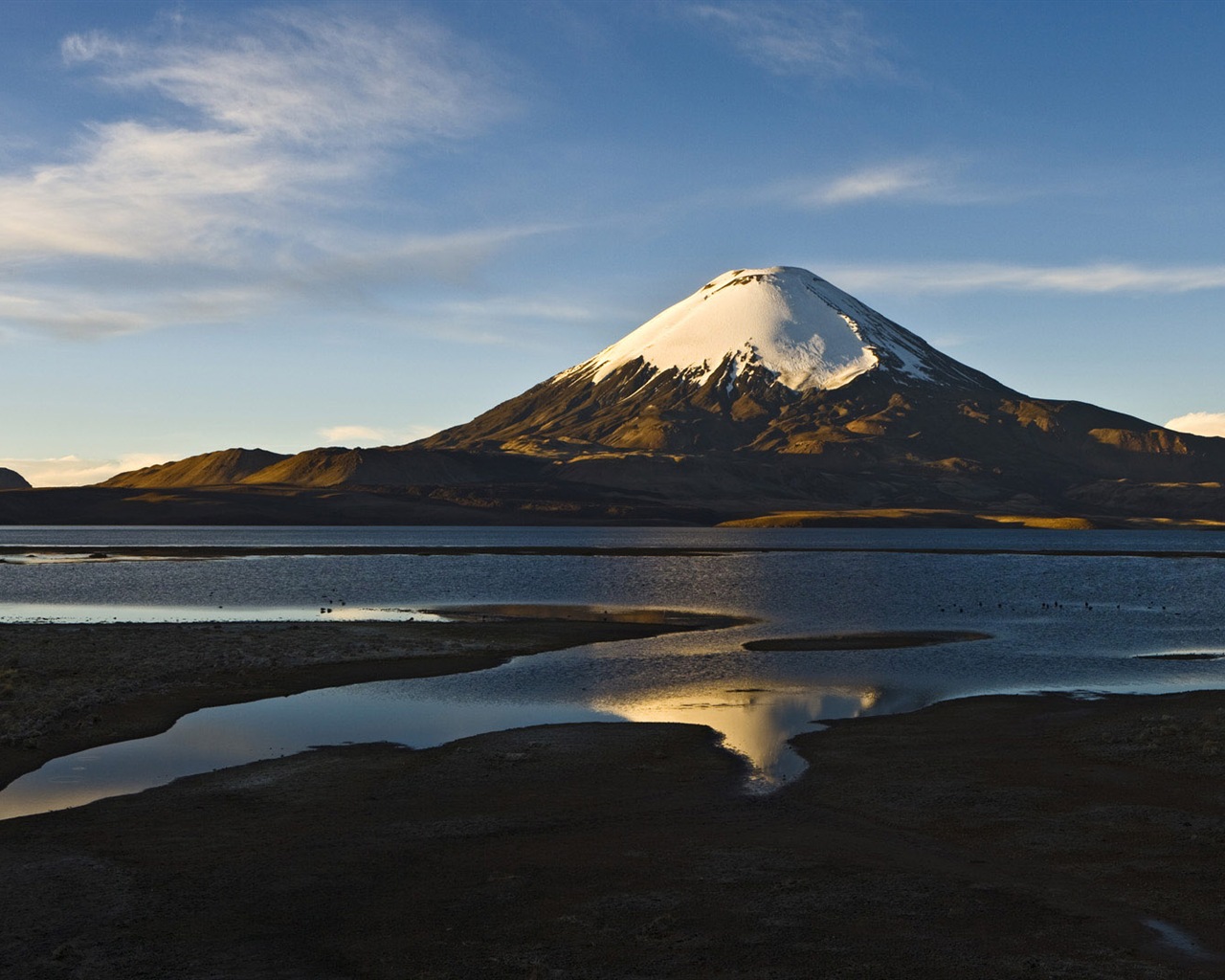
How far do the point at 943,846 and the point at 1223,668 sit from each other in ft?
97.7

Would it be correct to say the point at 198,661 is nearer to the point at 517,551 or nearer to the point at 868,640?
the point at 868,640

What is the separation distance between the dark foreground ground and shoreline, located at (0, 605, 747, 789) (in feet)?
23.8

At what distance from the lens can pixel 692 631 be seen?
190 feet

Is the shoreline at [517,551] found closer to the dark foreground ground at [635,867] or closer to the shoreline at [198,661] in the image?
the shoreline at [198,661]

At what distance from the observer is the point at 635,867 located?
18.6 meters

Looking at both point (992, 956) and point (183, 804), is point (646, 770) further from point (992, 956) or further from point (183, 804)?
point (992, 956)

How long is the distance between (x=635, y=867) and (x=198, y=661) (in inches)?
1077

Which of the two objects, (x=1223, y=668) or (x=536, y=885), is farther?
(x=1223, y=668)

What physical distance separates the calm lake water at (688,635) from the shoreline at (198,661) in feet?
4.66

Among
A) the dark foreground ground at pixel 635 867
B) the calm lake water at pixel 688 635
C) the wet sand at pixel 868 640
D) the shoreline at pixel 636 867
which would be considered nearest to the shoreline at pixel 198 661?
the calm lake water at pixel 688 635

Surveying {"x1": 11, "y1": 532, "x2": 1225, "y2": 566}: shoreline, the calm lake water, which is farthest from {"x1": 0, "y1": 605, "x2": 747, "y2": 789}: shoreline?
{"x1": 11, "y1": 532, "x2": 1225, "y2": 566}: shoreline

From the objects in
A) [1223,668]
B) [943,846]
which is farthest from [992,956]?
[1223,668]

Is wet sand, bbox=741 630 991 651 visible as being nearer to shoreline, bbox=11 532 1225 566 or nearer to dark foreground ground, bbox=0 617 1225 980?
dark foreground ground, bbox=0 617 1225 980

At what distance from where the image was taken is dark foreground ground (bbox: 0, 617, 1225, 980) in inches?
588
